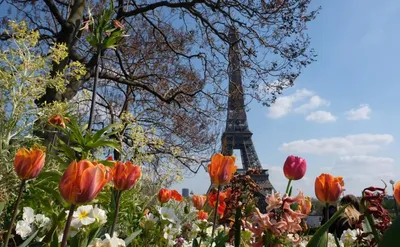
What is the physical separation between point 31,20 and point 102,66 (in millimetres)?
1898

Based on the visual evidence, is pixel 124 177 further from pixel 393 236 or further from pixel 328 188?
pixel 393 236

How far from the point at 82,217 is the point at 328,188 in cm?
73

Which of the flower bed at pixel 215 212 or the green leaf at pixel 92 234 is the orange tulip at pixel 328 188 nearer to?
the flower bed at pixel 215 212

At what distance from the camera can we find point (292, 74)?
8.30 meters

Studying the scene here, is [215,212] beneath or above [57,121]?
beneath

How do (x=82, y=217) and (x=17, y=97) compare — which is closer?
(x=82, y=217)

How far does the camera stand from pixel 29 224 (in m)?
1.38

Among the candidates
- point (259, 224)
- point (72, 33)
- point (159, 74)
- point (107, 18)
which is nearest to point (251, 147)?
point (159, 74)

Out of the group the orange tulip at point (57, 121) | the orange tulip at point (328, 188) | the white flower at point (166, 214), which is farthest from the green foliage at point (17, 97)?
the orange tulip at point (328, 188)

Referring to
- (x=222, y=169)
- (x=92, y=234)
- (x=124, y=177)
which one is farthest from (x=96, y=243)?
(x=222, y=169)

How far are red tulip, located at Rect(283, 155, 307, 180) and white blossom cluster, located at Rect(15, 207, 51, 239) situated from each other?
2.90 ft

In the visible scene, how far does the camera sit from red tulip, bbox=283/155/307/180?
1.53m

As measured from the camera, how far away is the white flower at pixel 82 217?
107cm

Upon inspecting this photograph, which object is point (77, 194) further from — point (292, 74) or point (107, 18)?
point (292, 74)
